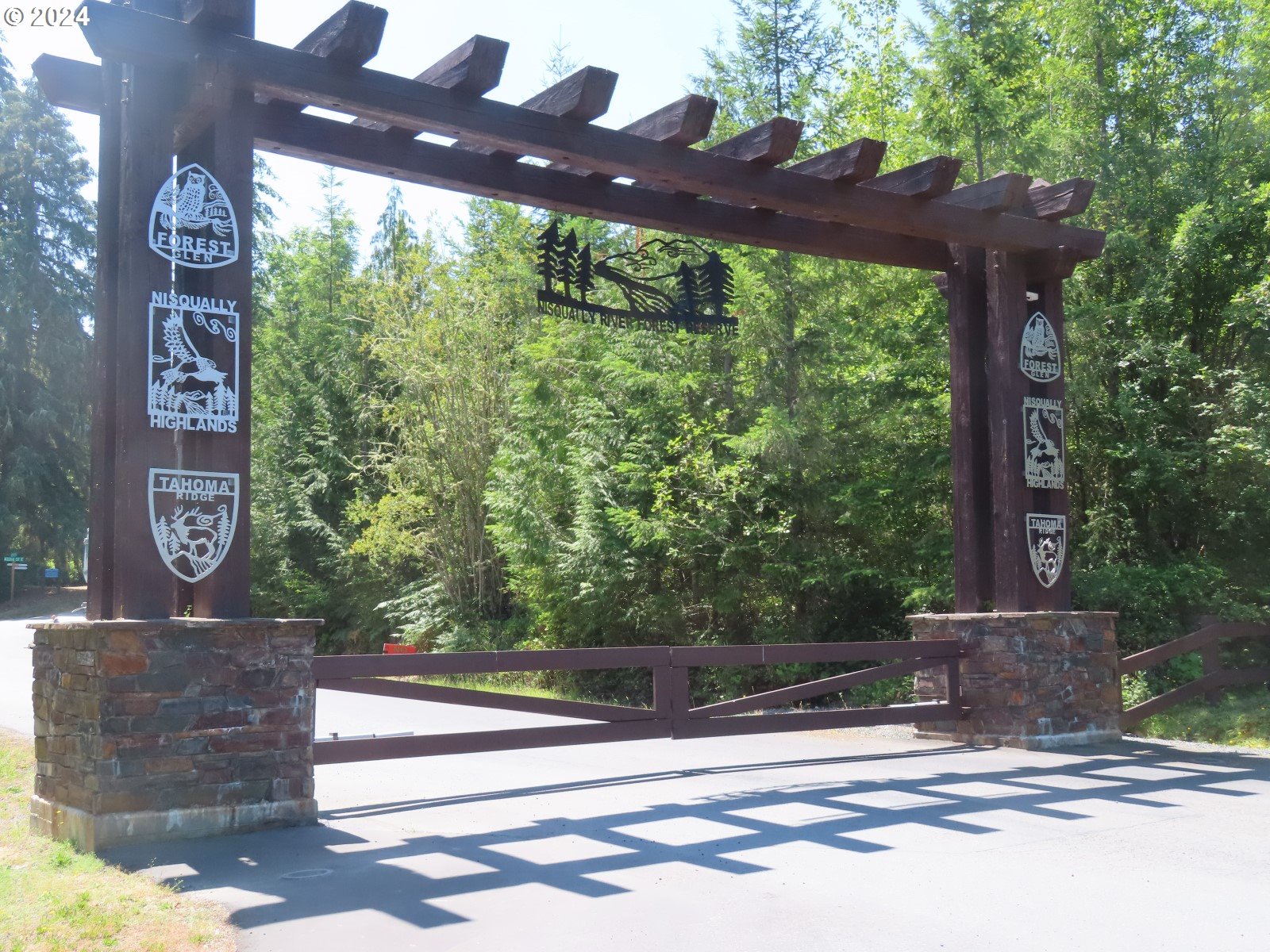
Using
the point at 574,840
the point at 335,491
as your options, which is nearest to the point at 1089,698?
the point at 574,840

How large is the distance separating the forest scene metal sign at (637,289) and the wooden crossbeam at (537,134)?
3.12 ft

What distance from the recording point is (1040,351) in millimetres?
10367

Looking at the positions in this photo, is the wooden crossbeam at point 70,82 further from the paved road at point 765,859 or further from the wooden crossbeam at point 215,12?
the paved road at point 765,859

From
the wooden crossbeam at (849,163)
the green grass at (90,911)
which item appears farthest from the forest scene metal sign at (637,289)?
the green grass at (90,911)

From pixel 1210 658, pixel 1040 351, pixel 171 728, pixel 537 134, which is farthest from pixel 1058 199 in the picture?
pixel 171 728

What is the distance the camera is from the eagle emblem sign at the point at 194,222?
6.48 meters

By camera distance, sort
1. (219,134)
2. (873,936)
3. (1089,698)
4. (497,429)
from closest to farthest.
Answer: (873,936) → (219,134) → (1089,698) → (497,429)

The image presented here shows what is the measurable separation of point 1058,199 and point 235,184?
6873 millimetres

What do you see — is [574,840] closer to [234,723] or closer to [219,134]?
[234,723]

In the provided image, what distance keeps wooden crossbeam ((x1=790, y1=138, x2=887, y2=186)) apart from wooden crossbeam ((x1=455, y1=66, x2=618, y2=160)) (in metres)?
1.71

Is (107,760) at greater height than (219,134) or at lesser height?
lesser

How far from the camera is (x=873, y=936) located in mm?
4266

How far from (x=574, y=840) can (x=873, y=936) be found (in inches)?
85.7

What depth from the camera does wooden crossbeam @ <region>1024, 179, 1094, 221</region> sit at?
32.5 feet
